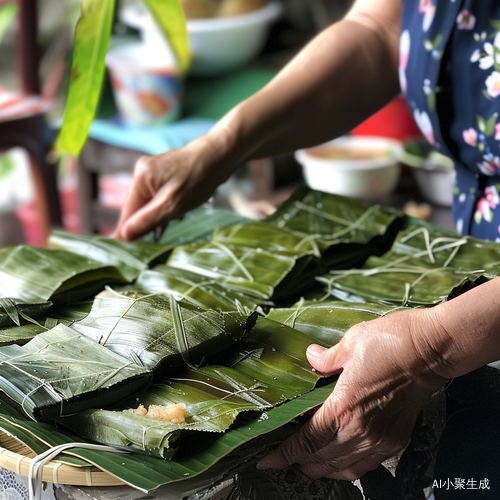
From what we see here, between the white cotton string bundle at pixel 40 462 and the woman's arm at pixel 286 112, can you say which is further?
the woman's arm at pixel 286 112

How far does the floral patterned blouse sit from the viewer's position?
1.07m

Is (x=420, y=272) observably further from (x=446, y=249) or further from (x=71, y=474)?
(x=71, y=474)

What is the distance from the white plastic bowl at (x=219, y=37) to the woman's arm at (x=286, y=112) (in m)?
1.16

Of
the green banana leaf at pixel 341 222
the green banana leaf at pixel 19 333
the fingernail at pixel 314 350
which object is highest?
the green banana leaf at pixel 19 333

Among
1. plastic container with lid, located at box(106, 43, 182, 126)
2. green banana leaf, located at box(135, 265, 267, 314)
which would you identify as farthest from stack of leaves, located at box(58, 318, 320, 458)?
plastic container with lid, located at box(106, 43, 182, 126)

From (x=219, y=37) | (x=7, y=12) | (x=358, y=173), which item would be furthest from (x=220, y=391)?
(x=7, y=12)

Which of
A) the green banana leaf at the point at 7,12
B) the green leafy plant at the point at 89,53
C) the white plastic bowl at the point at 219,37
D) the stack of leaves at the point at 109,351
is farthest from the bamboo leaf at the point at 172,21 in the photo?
the green banana leaf at the point at 7,12

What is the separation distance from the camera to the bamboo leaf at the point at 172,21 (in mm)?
762

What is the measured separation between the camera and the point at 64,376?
0.79 m

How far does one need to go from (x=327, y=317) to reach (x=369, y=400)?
228mm

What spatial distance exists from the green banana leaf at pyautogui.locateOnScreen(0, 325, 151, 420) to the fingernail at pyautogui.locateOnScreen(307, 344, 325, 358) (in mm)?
227

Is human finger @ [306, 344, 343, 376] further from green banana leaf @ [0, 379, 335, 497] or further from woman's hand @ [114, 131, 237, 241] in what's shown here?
woman's hand @ [114, 131, 237, 241]

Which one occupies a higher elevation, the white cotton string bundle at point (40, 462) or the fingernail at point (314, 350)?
the white cotton string bundle at point (40, 462)

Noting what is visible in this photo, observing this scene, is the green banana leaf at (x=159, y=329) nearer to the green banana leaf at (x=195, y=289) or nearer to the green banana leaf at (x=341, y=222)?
the green banana leaf at (x=195, y=289)
